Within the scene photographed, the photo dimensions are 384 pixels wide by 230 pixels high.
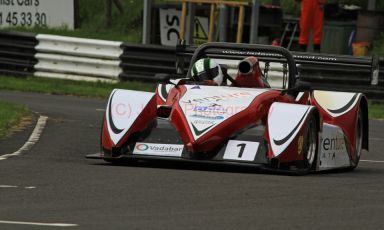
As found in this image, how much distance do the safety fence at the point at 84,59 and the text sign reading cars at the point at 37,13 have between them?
3.96 metres

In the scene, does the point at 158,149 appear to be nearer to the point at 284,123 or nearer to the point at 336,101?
the point at 284,123

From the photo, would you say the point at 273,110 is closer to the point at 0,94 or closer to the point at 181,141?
the point at 181,141

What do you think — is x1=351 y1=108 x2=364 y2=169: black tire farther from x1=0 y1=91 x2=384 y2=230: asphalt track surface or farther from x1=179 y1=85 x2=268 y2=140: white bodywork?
x1=179 y1=85 x2=268 y2=140: white bodywork

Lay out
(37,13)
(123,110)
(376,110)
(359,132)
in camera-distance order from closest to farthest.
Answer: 1. (123,110)
2. (359,132)
3. (376,110)
4. (37,13)

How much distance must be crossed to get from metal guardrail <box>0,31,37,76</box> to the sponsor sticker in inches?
512

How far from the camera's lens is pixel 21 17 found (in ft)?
90.9

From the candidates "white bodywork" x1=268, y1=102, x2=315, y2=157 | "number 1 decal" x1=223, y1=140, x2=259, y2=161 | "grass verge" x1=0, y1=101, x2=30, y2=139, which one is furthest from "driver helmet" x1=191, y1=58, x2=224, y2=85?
"grass verge" x1=0, y1=101, x2=30, y2=139

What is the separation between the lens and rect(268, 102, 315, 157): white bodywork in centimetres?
1042

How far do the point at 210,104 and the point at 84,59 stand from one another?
41.5 ft

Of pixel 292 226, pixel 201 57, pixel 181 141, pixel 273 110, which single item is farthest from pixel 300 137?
pixel 292 226

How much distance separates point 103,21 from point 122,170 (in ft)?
65.1

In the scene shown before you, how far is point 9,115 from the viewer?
627 inches

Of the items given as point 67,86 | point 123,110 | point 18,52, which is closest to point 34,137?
point 123,110

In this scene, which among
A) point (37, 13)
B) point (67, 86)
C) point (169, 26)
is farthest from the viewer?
point (37, 13)
